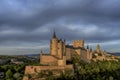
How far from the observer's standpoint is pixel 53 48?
215ft

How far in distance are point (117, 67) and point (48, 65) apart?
79.2 feet

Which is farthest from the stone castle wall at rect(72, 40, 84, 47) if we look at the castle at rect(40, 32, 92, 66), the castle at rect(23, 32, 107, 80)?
the castle at rect(40, 32, 92, 66)

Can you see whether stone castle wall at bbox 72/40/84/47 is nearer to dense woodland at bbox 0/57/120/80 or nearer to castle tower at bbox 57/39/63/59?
dense woodland at bbox 0/57/120/80

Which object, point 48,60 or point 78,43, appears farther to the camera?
point 78,43

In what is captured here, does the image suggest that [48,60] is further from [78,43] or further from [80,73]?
[78,43]

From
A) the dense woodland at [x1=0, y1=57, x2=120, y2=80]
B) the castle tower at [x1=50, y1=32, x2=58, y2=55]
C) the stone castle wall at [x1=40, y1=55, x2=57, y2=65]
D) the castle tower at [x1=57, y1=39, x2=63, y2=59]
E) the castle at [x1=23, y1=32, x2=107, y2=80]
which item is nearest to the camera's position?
the dense woodland at [x1=0, y1=57, x2=120, y2=80]

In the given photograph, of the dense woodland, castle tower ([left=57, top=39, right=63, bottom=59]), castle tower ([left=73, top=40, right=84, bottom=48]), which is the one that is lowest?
the dense woodland

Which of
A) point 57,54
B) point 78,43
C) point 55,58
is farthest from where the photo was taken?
point 78,43

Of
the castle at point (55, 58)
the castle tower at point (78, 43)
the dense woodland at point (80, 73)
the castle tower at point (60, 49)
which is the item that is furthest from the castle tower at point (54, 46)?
the castle tower at point (78, 43)

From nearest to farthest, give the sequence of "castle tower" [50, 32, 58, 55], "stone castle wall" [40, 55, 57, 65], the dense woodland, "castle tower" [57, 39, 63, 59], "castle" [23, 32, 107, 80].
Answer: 1. the dense woodland
2. "castle" [23, 32, 107, 80]
3. "stone castle wall" [40, 55, 57, 65]
4. "castle tower" [57, 39, 63, 59]
5. "castle tower" [50, 32, 58, 55]

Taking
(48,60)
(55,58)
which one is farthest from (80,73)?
(48,60)

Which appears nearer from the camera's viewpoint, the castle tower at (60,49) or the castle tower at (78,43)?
the castle tower at (60,49)

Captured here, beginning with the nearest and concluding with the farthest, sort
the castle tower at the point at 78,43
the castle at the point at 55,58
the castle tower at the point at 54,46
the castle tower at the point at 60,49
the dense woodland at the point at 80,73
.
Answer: the dense woodland at the point at 80,73 < the castle at the point at 55,58 < the castle tower at the point at 60,49 < the castle tower at the point at 54,46 < the castle tower at the point at 78,43

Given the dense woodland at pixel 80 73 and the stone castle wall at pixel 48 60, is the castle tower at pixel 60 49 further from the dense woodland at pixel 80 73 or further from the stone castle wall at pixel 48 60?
the dense woodland at pixel 80 73
